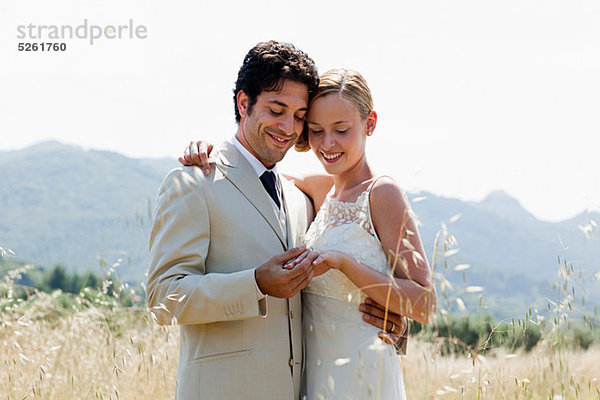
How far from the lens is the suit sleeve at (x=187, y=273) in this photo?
2.79 metres

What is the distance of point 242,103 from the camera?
144 inches

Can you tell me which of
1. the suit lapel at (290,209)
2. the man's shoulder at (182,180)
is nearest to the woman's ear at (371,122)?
the suit lapel at (290,209)

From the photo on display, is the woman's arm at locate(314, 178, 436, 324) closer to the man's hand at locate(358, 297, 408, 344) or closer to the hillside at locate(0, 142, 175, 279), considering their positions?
the man's hand at locate(358, 297, 408, 344)

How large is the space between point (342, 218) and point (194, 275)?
0.97 m

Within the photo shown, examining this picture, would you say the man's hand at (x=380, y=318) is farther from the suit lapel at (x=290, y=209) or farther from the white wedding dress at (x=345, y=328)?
the suit lapel at (x=290, y=209)

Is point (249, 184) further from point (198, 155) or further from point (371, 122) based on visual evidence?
point (371, 122)

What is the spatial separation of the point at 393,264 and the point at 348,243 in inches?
13.0

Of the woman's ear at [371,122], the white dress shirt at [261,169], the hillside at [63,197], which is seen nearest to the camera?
the white dress shirt at [261,169]

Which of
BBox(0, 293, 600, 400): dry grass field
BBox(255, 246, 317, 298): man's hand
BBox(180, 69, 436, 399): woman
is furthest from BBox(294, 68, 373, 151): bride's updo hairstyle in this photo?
BBox(0, 293, 600, 400): dry grass field

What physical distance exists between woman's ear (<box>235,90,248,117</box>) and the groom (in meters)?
0.20

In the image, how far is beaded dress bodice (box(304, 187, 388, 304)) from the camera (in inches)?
126

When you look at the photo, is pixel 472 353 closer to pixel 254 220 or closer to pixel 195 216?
pixel 254 220

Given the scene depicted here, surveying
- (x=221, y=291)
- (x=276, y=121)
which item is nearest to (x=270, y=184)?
(x=276, y=121)

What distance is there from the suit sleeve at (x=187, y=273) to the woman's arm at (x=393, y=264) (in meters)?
0.42
